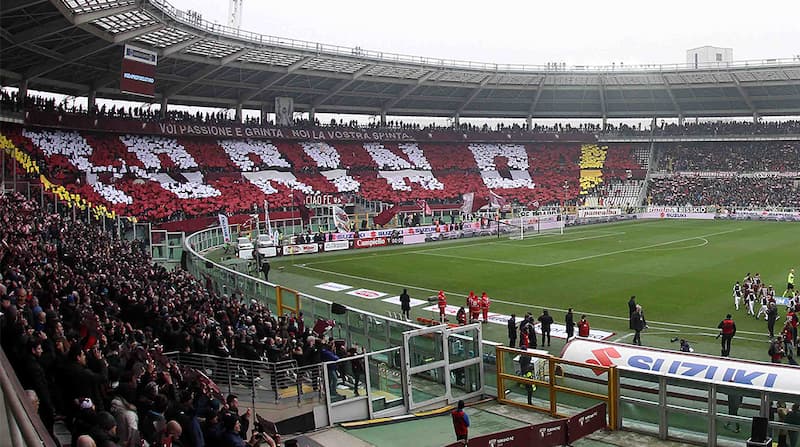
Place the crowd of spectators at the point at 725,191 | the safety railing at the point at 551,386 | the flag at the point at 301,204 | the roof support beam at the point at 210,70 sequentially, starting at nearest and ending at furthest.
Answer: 1. the safety railing at the point at 551,386
2. the roof support beam at the point at 210,70
3. the flag at the point at 301,204
4. the crowd of spectators at the point at 725,191

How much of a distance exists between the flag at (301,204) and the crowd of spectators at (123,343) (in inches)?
1227

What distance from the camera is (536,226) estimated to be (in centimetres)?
5969

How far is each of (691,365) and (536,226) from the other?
46.9 m

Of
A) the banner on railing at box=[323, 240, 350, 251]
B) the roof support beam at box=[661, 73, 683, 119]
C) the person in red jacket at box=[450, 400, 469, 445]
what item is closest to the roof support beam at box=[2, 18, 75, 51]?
the banner on railing at box=[323, 240, 350, 251]

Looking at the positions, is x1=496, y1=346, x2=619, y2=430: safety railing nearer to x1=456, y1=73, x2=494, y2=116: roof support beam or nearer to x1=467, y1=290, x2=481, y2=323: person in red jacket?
x1=467, y1=290, x2=481, y2=323: person in red jacket

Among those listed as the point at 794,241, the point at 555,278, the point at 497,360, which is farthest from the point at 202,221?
the point at 794,241

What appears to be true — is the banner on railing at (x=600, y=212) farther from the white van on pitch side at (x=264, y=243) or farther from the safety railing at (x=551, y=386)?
the safety railing at (x=551, y=386)

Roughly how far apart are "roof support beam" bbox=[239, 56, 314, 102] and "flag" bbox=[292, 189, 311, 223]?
10258 mm

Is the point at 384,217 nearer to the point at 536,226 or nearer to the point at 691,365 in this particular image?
the point at 536,226

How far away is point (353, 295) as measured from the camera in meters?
31.1

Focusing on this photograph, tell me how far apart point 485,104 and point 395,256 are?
143 feet

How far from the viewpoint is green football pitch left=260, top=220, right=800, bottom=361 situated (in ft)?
79.8

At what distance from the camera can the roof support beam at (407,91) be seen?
6856 centimetres

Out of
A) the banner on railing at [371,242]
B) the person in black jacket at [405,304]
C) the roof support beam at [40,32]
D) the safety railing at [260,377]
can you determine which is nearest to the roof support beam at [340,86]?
the banner on railing at [371,242]
